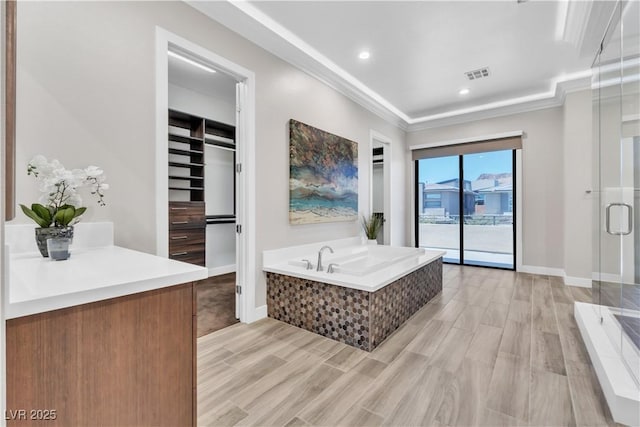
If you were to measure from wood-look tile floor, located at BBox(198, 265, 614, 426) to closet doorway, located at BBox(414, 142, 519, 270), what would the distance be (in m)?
2.56

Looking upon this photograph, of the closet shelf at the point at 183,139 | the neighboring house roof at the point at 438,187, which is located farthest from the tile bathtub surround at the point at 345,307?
the neighboring house roof at the point at 438,187

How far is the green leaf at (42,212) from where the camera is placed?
1.32 m

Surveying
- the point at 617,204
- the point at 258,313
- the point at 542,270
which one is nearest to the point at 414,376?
the point at 258,313

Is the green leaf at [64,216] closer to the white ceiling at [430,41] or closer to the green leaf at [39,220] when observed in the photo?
the green leaf at [39,220]

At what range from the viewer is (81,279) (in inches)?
33.6

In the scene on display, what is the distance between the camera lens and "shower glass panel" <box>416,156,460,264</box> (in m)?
5.54

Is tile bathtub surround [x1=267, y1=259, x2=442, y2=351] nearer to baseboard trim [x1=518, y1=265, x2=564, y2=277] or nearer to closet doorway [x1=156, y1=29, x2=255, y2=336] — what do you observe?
closet doorway [x1=156, y1=29, x2=255, y2=336]

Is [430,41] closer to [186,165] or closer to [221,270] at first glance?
[186,165]

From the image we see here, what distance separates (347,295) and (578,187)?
4.00 meters

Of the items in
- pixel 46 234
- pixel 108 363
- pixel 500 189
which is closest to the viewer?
pixel 108 363

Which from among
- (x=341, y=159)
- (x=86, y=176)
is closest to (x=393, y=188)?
(x=341, y=159)

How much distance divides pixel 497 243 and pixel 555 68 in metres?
2.88

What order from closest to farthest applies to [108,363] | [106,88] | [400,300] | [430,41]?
[108,363] < [106,88] < [400,300] < [430,41]

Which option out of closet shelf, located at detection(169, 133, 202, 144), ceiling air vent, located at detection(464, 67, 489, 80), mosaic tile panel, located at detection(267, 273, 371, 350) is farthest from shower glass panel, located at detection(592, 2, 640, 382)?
closet shelf, located at detection(169, 133, 202, 144)
